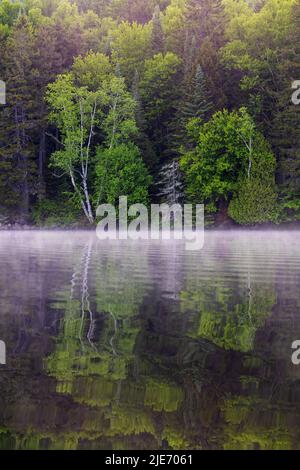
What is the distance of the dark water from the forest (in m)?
35.6

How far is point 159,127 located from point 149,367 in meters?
51.3

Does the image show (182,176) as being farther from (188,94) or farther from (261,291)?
(261,291)

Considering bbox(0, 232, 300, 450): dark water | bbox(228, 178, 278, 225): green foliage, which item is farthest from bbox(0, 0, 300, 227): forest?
bbox(0, 232, 300, 450): dark water

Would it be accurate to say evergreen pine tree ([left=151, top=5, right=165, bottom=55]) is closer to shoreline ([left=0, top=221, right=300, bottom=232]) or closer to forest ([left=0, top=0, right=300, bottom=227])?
forest ([left=0, top=0, right=300, bottom=227])

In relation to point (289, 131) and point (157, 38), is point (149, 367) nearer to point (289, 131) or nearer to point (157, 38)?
point (289, 131)

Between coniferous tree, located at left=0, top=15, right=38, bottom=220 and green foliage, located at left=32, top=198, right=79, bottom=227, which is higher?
coniferous tree, located at left=0, top=15, right=38, bottom=220

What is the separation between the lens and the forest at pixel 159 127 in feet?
152

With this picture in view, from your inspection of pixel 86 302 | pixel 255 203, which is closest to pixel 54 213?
pixel 255 203

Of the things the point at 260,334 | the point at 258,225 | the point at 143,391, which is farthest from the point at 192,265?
the point at 258,225

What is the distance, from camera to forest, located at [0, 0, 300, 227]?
152ft

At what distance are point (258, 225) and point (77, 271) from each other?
→ 1275 inches

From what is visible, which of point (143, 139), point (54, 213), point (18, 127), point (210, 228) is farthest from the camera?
point (143, 139)

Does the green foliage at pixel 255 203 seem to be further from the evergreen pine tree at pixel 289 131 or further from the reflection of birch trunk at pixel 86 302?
the reflection of birch trunk at pixel 86 302

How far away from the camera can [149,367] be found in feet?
19.4
